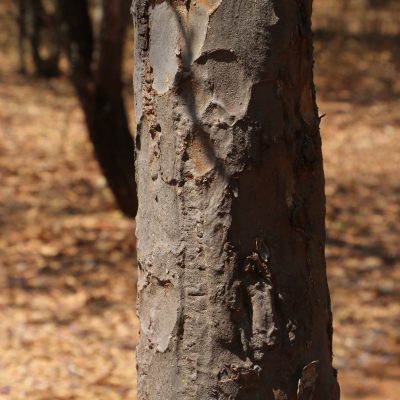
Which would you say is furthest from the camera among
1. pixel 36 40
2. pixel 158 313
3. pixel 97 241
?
pixel 36 40

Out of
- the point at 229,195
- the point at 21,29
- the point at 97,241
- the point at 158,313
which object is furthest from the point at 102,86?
the point at 21,29

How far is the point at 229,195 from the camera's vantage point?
189 cm

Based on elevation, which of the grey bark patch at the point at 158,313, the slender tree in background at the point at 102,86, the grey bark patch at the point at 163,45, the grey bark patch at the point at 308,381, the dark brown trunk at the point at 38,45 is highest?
the dark brown trunk at the point at 38,45

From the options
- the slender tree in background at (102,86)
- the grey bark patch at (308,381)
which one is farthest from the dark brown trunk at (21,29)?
the grey bark patch at (308,381)

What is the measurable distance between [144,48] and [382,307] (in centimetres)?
428

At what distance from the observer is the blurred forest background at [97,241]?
5000 mm

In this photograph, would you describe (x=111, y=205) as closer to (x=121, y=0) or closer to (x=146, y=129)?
(x=121, y=0)

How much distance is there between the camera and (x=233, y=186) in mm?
1887

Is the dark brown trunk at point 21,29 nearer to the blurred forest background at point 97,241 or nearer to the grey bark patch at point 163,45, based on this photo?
the blurred forest background at point 97,241

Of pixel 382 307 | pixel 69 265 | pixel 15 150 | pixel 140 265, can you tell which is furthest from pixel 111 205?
pixel 140 265

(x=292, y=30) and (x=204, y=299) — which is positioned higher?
(x=292, y=30)

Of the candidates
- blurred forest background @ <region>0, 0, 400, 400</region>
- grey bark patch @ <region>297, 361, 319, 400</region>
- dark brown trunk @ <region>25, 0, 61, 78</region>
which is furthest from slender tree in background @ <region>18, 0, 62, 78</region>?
grey bark patch @ <region>297, 361, 319, 400</region>

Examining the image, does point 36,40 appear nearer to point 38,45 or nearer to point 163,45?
point 38,45

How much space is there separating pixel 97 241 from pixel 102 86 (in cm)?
122
